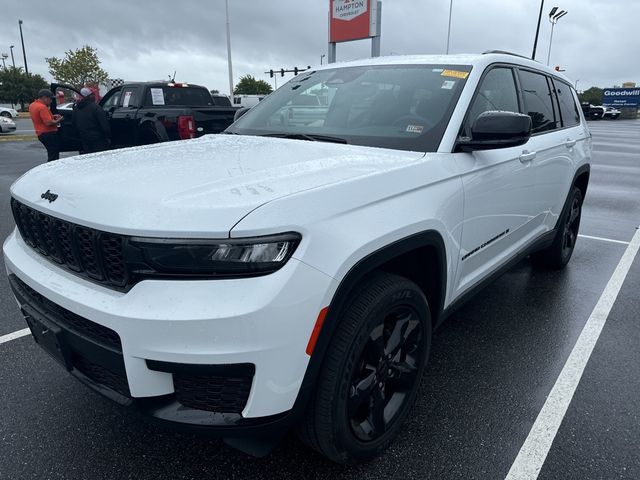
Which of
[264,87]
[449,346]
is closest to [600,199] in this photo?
[449,346]

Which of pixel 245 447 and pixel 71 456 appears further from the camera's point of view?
pixel 71 456

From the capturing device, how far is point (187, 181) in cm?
187

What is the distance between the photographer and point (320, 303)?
167 cm

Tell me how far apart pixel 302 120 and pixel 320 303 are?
176cm

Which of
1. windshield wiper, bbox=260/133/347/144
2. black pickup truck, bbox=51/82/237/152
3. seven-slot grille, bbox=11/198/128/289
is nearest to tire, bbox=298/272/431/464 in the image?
seven-slot grille, bbox=11/198/128/289

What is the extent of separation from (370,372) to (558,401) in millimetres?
1254

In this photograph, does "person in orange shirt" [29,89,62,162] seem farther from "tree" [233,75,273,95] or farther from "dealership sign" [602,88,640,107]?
"tree" [233,75,273,95]

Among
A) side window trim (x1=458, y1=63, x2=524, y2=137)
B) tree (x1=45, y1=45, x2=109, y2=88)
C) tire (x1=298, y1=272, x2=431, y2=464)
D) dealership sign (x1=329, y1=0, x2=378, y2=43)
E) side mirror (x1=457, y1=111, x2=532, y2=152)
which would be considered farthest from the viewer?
tree (x1=45, y1=45, x2=109, y2=88)

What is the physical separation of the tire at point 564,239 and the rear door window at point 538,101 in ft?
2.77

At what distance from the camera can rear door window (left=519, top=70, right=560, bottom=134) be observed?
3504mm

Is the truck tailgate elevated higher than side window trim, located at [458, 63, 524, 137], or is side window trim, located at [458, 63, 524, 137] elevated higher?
side window trim, located at [458, 63, 524, 137]

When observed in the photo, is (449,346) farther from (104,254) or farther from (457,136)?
(104,254)

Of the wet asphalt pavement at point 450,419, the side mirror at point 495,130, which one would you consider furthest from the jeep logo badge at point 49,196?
the side mirror at point 495,130

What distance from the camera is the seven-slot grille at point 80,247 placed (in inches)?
67.7
